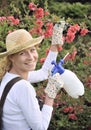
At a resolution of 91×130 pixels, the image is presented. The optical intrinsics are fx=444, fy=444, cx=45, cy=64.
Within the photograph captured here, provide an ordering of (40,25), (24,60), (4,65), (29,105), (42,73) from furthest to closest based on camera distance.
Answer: (40,25) → (42,73) → (4,65) → (24,60) → (29,105)

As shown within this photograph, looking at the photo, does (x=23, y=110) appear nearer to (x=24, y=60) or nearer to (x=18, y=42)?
(x=24, y=60)

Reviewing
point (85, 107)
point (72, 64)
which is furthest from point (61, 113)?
point (72, 64)

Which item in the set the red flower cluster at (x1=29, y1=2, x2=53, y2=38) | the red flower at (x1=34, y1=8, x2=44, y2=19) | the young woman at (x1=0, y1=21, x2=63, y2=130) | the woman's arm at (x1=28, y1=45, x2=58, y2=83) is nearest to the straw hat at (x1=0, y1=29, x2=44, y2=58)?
the young woman at (x1=0, y1=21, x2=63, y2=130)

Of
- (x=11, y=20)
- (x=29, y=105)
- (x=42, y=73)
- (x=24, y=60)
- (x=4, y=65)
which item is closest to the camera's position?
(x=29, y=105)

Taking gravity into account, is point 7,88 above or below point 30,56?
below

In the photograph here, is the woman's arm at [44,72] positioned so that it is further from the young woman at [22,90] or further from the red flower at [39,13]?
the red flower at [39,13]

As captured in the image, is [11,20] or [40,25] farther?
[11,20]

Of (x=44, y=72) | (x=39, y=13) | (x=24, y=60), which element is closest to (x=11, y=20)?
(x=39, y=13)

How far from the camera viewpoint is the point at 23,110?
9.27 ft

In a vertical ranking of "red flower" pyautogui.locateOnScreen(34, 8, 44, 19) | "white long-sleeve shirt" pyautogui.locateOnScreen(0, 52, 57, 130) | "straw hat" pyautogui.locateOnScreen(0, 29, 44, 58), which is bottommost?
"red flower" pyautogui.locateOnScreen(34, 8, 44, 19)

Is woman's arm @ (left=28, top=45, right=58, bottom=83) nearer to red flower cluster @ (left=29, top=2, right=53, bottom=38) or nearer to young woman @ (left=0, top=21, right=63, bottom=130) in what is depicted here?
young woman @ (left=0, top=21, right=63, bottom=130)

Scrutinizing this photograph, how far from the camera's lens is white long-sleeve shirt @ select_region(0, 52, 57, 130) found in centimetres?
281

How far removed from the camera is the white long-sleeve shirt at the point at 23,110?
2.81m

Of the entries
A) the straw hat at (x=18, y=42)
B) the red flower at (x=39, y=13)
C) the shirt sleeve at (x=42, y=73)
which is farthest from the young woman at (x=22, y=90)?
the red flower at (x=39, y=13)
